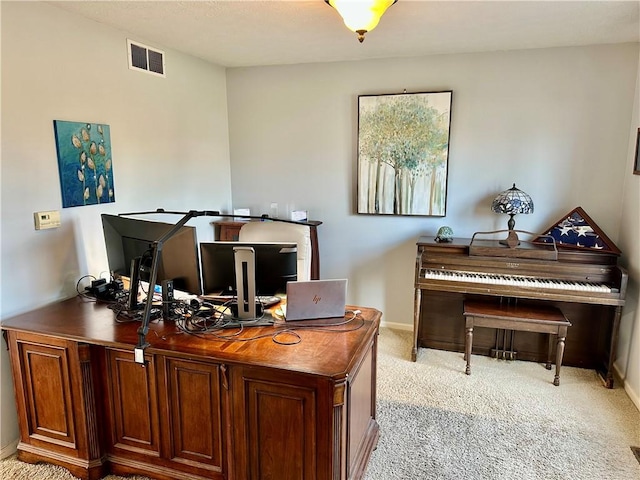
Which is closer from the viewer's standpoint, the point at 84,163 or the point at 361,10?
the point at 361,10

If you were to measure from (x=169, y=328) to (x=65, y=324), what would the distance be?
0.56 m

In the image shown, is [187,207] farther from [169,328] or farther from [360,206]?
[169,328]

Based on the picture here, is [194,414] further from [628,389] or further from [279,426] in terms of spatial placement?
[628,389]

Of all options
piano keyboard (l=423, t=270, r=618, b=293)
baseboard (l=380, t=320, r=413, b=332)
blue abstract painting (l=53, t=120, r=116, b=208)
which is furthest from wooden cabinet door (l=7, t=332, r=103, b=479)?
baseboard (l=380, t=320, r=413, b=332)

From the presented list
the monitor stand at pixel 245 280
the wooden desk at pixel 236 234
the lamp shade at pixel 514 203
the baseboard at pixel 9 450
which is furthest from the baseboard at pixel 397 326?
the baseboard at pixel 9 450

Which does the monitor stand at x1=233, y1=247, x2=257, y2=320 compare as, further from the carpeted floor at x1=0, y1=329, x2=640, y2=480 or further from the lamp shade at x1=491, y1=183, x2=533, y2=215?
the lamp shade at x1=491, y1=183, x2=533, y2=215

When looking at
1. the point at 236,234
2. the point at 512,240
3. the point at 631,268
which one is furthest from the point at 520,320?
the point at 236,234

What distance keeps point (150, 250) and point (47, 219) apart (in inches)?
29.5

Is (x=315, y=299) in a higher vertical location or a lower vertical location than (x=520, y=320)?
higher

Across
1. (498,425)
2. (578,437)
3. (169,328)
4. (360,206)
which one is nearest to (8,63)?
(169,328)

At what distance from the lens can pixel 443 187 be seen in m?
3.79

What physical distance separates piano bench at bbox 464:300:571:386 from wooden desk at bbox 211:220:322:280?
1.39 m

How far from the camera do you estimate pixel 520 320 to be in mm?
3127

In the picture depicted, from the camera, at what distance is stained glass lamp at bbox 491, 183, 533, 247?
336cm
